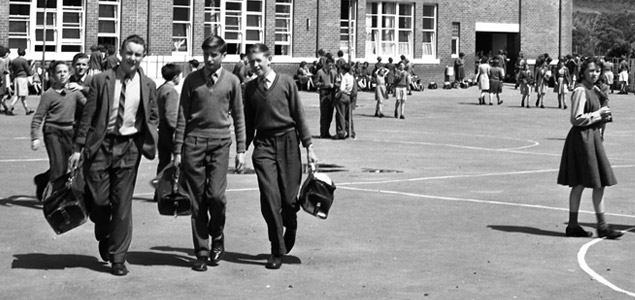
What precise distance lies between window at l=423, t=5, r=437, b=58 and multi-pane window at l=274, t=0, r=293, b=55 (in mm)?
8388

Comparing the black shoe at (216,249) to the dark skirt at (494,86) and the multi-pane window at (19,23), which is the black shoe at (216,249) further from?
the dark skirt at (494,86)

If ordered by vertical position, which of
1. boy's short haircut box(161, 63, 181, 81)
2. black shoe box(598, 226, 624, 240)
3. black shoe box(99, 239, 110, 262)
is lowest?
black shoe box(598, 226, 624, 240)

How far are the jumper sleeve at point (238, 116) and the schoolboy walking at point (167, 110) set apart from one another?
3.63 m

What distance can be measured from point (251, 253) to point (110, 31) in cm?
3396

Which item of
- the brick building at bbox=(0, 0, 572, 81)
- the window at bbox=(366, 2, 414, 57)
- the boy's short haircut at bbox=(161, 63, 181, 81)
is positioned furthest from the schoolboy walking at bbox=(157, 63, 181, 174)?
the window at bbox=(366, 2, 414, 57)

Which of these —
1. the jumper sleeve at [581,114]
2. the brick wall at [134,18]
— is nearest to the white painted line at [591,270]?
the jumper sleeve at [581,114]

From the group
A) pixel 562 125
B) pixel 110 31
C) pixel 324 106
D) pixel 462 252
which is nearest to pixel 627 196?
pixel 462 252

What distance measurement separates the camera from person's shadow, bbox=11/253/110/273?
33.7 ft

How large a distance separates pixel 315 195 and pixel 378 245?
136 centimetres

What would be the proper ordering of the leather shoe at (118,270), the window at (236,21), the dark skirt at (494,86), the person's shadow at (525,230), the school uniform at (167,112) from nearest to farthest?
the leather shoe at (118,270), the person's shadow at (525,230), the school uniform at (167,112), the dark skirt at (494,86), the window at (236,21)

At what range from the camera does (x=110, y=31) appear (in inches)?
1735

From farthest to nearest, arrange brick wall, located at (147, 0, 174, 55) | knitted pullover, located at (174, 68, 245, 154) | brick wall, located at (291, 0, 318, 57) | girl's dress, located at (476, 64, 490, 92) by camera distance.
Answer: brick wall, located at (291, 0, 318, 57) < brick wall, located at (147, 0, 174, 55) < girl's dress, located at (476, 64, 490, 92) < knitted pullover, located at (174, 68, 245, 154)

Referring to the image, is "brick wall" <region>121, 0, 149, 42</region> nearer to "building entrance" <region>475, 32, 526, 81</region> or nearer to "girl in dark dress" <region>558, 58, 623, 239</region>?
"building entrance" <region>475, 32, 526, 81</region>

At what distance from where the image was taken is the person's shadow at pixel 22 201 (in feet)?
47.4
